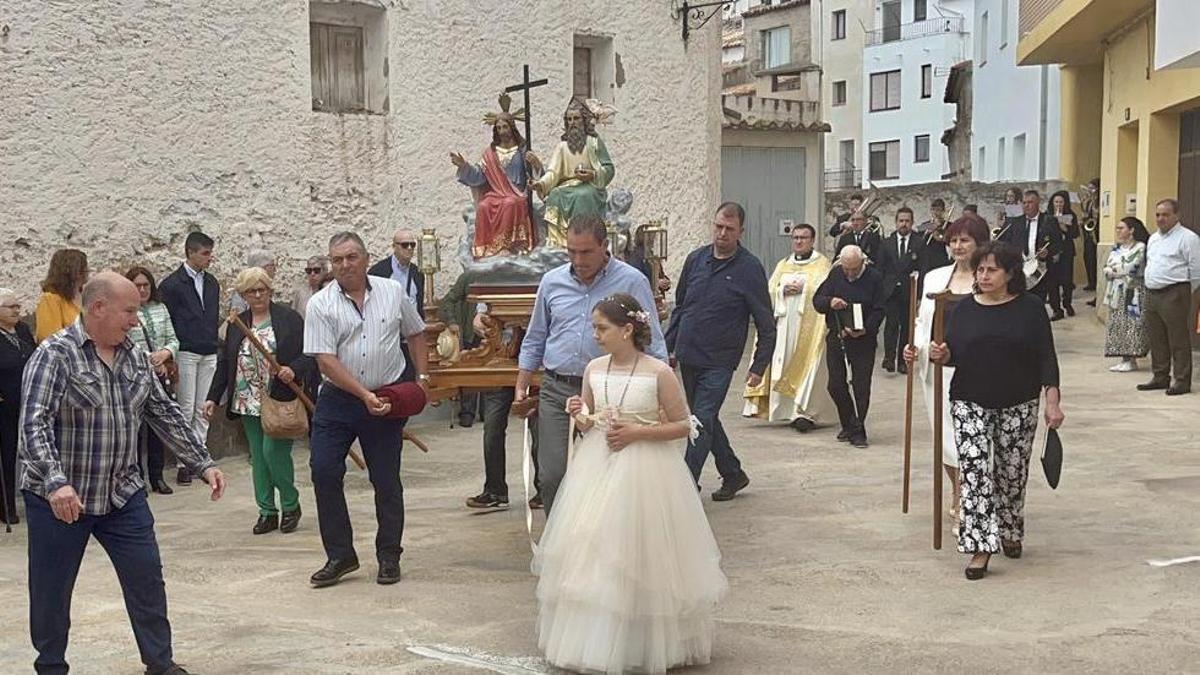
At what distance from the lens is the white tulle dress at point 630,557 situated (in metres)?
5.25

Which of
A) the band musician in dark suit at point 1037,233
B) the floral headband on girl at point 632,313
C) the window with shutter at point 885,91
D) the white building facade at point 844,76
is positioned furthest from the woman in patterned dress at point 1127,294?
the white building facade at point 844,76

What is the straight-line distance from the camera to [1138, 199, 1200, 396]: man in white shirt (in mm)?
12578

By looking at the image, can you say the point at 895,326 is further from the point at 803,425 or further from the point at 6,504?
the point at 6,504

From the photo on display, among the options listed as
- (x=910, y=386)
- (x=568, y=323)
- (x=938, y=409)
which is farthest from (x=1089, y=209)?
(x=568, y=323)

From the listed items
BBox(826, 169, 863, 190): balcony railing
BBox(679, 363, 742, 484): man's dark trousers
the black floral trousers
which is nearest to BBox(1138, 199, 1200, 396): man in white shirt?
BBox(679, 363, 742, 484): man's dark trousers

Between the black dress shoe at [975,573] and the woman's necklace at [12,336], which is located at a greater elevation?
the woman's necklace at [12,336]

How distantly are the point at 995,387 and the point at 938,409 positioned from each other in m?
0.55

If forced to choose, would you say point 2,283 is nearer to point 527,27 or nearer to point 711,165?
point 527,27

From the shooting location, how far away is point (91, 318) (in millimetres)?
5016

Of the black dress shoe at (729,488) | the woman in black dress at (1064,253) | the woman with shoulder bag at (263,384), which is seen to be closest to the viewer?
the woman with shoulder bag at (263,384)

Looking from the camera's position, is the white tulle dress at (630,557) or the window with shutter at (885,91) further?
the window with shutter at (885,91)

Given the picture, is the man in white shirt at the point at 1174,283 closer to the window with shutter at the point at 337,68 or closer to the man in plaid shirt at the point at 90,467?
the window with shutter at the point at 337,68

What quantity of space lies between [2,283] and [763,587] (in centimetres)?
606

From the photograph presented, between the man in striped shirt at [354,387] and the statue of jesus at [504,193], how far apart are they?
306cm
